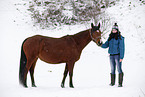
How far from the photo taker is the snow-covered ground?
507 centimetres

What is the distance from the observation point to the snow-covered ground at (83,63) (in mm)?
5074

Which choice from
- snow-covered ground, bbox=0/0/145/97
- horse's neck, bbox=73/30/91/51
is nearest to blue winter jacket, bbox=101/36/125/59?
horse's neck, bbox=73/30/91/51

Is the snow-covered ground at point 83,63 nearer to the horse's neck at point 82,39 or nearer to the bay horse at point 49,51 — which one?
the bay horse at point 49,51

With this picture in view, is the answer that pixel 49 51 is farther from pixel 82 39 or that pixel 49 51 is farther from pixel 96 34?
pixel 96 34

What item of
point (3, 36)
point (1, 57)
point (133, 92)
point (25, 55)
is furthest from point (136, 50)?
point (3, 36)

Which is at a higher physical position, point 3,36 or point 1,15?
point 1,15

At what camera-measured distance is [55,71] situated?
31.2 feet

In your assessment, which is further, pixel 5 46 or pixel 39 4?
pixel 39 4

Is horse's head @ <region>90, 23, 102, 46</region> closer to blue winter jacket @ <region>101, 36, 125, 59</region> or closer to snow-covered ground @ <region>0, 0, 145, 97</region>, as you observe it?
blue winter jacket @ <region>101, 36, 125, 59</region>

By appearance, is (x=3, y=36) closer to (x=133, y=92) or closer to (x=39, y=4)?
(x=39, y=4)

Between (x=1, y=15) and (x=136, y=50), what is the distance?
1619cm

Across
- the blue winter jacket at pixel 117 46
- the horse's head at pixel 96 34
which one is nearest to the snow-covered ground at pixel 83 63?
the blue winter jacket at pixel 117 46

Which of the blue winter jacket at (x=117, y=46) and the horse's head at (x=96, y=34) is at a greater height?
the horse's head at (x=96, y=34)

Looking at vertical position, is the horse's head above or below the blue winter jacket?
above
